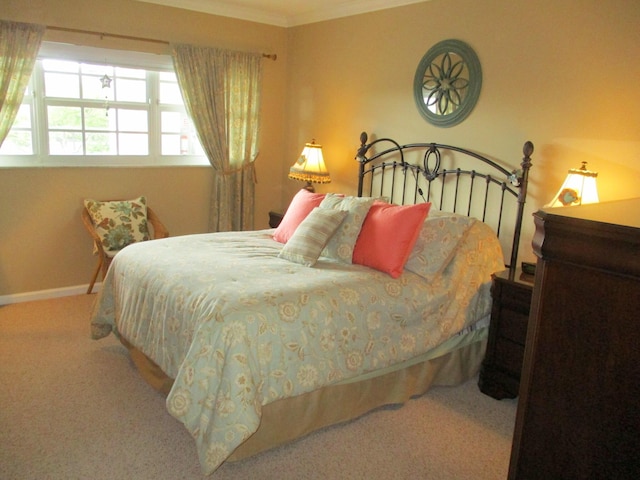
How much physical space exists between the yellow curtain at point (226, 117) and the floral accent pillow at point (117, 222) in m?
0.78

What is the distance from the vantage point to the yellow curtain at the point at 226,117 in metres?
4.44

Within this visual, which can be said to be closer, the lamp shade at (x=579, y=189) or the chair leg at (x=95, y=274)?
the lamp shade at (x=579, y=189)

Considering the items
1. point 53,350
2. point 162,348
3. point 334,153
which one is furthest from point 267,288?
point 334,153

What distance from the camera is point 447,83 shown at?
356 cm

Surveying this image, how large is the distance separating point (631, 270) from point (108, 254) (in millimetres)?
3925

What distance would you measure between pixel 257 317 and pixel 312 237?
88 cm

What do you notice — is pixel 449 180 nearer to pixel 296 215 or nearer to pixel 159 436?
pixel 296 215

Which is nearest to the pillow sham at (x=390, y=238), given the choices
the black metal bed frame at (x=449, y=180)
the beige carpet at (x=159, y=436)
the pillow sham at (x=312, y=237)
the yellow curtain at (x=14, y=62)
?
the pillow sham at (x=312, y=237)

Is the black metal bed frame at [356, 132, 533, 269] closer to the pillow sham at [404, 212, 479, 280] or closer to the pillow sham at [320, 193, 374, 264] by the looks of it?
the pillow sham at [404, 212, 479, 280]

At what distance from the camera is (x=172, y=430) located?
8.07 feet

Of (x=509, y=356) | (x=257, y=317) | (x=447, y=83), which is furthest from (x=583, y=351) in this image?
(x=447, y=83)

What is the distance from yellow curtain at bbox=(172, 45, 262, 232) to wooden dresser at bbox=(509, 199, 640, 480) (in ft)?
13.6

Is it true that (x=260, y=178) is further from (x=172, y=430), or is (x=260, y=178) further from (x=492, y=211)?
(x=172, y=430)

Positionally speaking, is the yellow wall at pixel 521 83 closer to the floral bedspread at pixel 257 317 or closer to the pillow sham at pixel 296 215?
the floral bedspread at pixel 257 317
